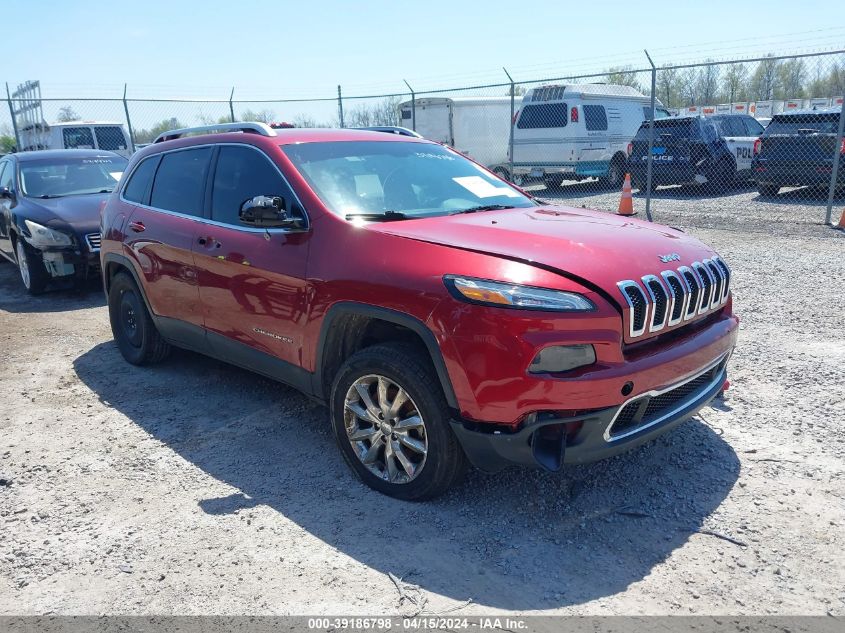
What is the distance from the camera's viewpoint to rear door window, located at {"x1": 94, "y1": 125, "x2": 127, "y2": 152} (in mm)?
17438

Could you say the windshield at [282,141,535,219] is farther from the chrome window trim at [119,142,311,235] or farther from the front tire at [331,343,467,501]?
the front tire at [331,343,467,501]

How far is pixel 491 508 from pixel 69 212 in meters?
6.82

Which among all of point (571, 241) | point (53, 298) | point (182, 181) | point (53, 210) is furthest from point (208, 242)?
point (53, 298)

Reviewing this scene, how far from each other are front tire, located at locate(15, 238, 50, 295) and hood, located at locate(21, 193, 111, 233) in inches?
16.6

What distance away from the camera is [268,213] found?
12.2 feet

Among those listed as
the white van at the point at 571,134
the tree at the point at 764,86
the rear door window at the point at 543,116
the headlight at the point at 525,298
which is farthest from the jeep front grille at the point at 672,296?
the tree at the point at 764,86

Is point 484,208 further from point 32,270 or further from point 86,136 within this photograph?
point 86,136

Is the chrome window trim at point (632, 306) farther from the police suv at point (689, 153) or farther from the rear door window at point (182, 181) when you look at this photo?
the police suv at point (689, 153)

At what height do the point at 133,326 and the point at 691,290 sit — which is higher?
the point at 691,290

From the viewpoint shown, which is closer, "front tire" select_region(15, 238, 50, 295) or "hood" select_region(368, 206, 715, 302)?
"hood" select_region(368, 206, 715, 302)

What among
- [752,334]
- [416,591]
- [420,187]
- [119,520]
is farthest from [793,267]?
[119,520]

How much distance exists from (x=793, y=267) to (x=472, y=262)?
6.39 m

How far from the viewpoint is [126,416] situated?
4.70 m

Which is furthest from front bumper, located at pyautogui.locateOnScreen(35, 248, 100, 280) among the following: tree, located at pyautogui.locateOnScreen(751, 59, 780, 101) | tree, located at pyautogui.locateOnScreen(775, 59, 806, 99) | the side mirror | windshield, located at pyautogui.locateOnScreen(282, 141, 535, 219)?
tree, located at pyautogui.locateOnScreen(751, 59, 780, 101)
